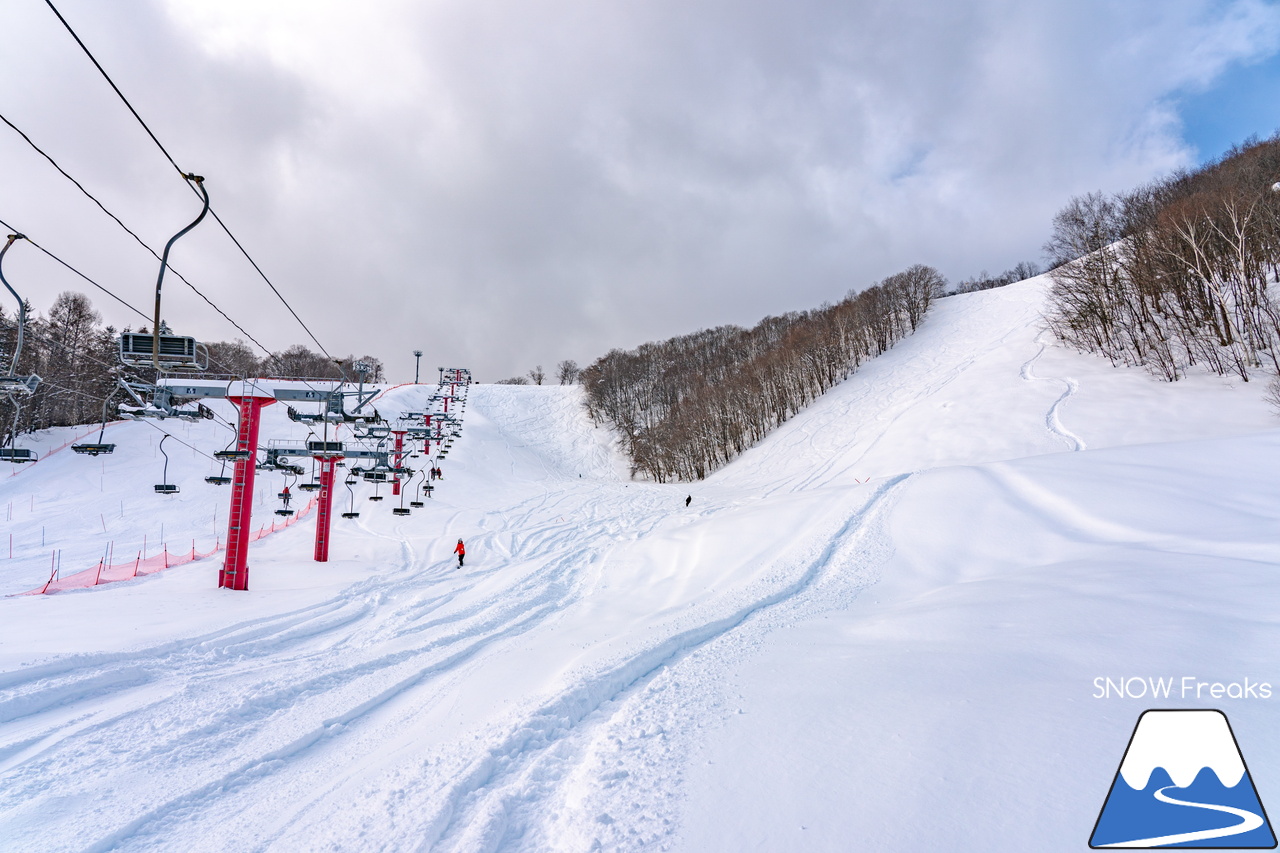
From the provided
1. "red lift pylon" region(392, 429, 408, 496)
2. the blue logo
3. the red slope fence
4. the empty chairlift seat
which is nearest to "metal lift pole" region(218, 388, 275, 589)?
the red slope fence

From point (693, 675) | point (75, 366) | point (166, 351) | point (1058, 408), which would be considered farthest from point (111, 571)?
point (1058, 408)

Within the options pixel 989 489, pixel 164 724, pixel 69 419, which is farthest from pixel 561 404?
pixel 164 724

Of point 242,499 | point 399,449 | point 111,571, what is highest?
point 399,449

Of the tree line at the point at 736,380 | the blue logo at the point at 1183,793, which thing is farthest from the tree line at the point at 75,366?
the tree line at the point at 736,380

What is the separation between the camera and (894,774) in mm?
3869

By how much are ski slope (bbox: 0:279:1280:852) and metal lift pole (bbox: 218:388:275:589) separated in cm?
99

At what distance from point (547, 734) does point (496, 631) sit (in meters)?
5.00

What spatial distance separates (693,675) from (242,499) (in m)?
15.3

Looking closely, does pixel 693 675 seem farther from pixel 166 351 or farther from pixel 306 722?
pixel 166 351

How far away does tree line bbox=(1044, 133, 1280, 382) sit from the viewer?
2562 cm

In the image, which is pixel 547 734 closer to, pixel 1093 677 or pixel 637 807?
pixel 637 807

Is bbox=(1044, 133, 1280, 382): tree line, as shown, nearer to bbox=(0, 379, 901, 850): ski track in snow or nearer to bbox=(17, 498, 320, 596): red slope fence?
bbox=(0, 379, 901, 850): ski track in snow

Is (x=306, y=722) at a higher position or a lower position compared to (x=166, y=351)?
lower

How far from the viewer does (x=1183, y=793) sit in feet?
10.7
